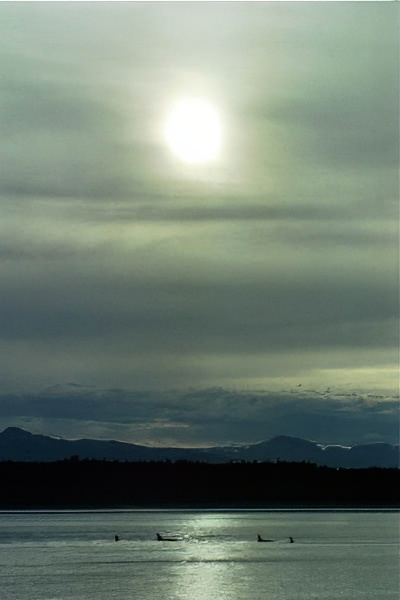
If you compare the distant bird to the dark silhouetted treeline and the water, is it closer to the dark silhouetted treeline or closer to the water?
the water

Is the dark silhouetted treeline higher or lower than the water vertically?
higher

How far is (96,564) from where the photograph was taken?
73.5 m

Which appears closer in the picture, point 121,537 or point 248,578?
point 248,578

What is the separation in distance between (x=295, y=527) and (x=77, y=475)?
5340cm

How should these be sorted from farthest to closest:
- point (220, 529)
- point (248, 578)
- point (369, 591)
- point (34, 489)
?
point (34, 489), point (220, 529), point (248, 578), point (369, 591)

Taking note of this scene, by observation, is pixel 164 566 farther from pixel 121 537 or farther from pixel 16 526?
pixel 16 526

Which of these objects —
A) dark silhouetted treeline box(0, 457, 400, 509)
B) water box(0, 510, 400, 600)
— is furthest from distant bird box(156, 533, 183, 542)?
dark silhouetted treeline box(0, 457, 400, 509)

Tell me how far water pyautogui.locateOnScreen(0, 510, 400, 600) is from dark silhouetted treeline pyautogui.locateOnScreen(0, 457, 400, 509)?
51.5 metres

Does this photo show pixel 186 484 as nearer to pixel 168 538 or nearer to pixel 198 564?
pixel 168 538

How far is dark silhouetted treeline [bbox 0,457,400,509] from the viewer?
169625 millimetres

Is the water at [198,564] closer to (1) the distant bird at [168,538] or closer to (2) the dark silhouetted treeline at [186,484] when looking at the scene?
(1) the distant bird at [168,538]

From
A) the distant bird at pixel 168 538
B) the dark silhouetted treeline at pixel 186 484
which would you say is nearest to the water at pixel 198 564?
the distant bird at pixel 168 538

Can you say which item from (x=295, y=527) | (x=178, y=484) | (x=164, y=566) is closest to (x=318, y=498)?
(x=178, y=484)

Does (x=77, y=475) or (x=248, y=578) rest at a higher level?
(x=77, y=475)
